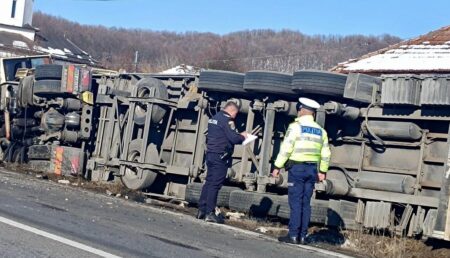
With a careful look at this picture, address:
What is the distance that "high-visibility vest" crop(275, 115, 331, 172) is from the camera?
27.7ft

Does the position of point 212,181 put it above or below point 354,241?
above

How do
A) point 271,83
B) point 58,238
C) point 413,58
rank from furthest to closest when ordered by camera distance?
point 413,58
point 271,83
point 58,238

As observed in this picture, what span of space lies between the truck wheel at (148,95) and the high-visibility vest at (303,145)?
4.43 metres

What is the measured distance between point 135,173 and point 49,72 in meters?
3.73

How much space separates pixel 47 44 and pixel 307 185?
70159 millimetres

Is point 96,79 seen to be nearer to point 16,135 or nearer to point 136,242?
point 16,135

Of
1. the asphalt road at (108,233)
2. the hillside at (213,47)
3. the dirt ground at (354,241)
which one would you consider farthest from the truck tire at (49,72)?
the hillside at (213,47)

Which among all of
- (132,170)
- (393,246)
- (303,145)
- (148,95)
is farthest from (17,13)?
(393,246)

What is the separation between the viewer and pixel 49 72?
15086mm

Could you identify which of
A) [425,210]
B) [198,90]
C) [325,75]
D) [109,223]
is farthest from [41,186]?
[425,210]

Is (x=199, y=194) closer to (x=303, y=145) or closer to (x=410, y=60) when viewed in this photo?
(x=303, y=145)

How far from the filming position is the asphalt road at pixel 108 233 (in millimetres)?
6723

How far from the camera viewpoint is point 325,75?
10031 mm

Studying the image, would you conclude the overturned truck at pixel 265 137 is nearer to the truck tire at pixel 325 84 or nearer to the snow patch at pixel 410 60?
the truck tire at pixel 325 84
